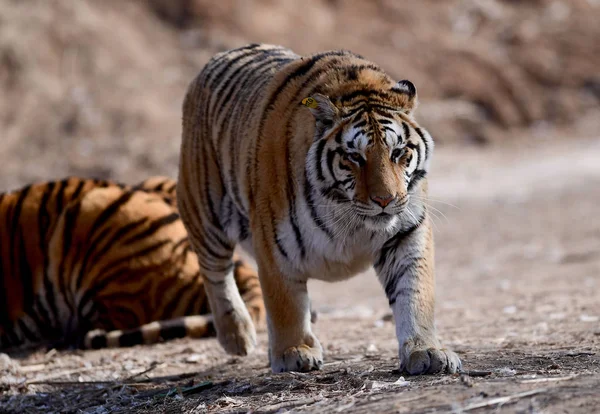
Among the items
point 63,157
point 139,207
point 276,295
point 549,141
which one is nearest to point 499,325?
point 276,295

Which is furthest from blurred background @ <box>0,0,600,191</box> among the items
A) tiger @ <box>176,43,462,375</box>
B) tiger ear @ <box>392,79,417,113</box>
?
tiger ear @ <box>392,79,417,113</box>

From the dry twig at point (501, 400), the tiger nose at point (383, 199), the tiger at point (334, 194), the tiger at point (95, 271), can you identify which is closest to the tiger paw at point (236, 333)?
the tiger at point (95, 271)

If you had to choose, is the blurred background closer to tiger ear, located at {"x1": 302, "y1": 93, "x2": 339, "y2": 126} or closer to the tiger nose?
tiger ear, located at {"x1": 302, "y1": 93, "x2": 339, "y2": 126}

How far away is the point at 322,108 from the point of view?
12.9 ft

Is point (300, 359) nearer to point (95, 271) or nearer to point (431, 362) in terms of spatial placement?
point (431, 362)

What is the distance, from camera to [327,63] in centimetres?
433

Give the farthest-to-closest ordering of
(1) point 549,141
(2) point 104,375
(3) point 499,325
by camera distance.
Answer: (1) point 549,141
(3) point 499,325
(2) point 104,375

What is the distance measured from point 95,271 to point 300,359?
7.48ft

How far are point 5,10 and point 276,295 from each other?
43.6 ft

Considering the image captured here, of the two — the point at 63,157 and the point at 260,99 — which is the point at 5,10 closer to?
the point at 63,157

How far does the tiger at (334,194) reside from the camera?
3838mm

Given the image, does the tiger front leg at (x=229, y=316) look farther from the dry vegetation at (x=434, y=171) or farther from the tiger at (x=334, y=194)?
the tiger at (x=334, y=194)

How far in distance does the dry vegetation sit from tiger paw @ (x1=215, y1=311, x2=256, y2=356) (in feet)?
0.26

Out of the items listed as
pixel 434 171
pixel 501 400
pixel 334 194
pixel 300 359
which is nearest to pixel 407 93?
pixel 334 194
